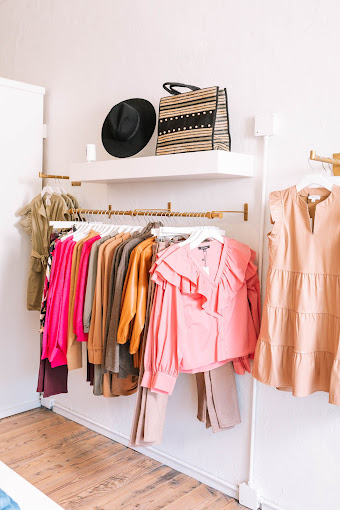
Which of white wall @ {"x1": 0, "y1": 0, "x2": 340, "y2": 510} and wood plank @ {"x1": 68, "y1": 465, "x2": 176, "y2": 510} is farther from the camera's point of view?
wood plank @ {"x1": 68, "y1": 465, "x2": 176, "y2": 510}

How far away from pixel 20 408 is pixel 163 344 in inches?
68.2

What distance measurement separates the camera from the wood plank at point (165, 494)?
7.75 feet

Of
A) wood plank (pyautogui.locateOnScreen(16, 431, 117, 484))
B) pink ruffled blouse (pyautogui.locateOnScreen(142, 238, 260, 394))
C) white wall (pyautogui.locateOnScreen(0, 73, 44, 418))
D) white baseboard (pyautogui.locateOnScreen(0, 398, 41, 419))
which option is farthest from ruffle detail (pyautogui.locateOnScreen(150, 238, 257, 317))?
white baseboard (pyautogui.locateOnScreen(0, 398, 41, 419))

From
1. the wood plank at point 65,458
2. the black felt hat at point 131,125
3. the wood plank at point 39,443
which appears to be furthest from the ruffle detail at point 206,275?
the wood plank at point 39,443

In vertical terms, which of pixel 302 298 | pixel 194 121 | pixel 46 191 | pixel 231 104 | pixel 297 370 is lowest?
pixel 297 370

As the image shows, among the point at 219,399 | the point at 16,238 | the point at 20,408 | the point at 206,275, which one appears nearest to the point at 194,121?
the point at 206,275

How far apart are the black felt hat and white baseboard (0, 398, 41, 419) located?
183cm

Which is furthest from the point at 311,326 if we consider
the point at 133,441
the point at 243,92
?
the point at 243,92

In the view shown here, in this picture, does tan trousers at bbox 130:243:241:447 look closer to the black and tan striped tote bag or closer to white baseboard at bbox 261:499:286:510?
white baseboard at bbox 261:499:286:510

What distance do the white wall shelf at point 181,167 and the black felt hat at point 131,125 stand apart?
13cm

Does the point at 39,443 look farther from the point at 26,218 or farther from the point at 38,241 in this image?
the point at 26,218

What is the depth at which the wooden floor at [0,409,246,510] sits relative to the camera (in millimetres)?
2383

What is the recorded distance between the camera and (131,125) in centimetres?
261

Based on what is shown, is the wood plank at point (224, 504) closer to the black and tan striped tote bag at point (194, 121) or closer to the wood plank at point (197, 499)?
the wood plank at point (197, 499)
